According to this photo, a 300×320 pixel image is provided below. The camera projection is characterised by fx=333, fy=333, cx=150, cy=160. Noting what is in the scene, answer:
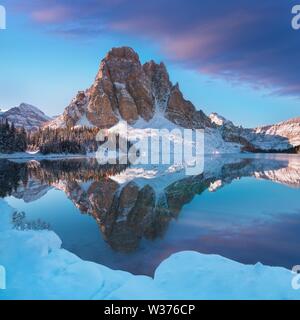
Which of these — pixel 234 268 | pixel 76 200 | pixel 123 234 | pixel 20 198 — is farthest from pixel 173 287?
pixel 20 198

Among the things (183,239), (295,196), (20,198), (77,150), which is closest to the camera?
(183,239)

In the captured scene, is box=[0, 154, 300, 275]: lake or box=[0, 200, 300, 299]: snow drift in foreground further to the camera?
box=[0, 154, 300, 275]: lake

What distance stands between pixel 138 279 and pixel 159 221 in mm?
9600

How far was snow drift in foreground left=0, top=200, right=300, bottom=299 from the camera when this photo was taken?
8977 mm

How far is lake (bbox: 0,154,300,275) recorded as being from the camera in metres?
14.0

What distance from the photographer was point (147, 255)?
13.7 meters

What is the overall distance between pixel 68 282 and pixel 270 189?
29.5 metres

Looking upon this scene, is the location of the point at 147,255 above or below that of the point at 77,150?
below

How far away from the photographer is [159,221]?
19.9m

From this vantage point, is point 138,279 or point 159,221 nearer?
point 138,279

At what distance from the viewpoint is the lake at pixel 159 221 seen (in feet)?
46.0

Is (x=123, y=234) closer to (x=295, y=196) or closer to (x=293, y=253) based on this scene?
(x=293, y=253)

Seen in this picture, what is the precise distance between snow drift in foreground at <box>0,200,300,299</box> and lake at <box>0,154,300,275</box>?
1.46 m

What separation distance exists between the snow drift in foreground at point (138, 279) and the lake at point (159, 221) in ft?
4.78
